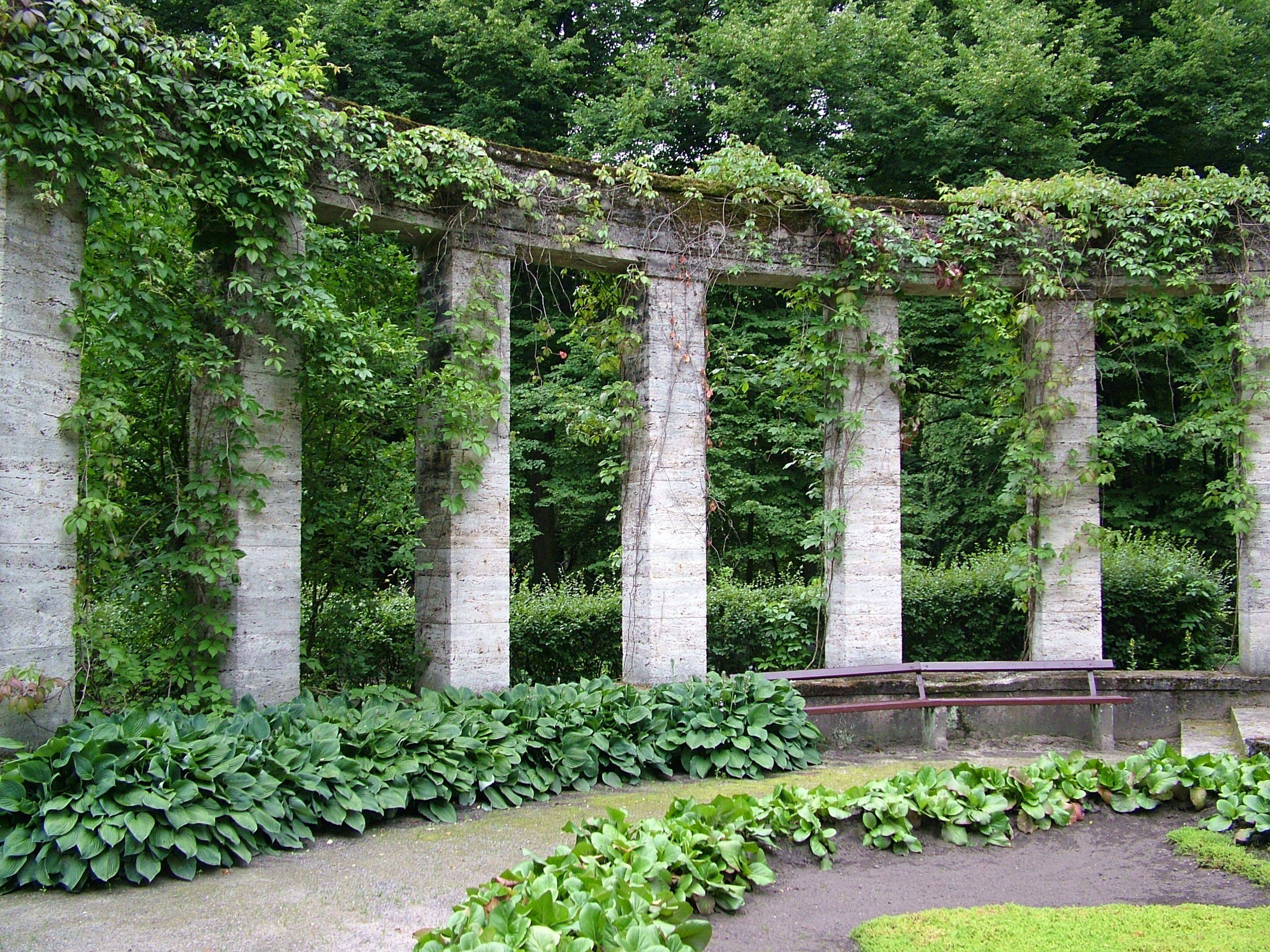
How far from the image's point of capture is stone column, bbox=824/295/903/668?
8328 mm

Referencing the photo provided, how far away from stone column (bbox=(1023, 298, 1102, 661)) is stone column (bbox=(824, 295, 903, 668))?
140 centimetres

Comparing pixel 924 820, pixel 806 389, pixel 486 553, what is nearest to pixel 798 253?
pixel 806 389

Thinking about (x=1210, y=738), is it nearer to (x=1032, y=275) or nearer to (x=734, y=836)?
(x=1032, y=275)

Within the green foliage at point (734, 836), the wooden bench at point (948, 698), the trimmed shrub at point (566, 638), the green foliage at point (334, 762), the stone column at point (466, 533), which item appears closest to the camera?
the green foliage at point (734, 836)

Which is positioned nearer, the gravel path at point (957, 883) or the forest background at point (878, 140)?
the gravel path at point (957, 883)

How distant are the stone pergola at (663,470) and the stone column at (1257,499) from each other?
19 millimetres

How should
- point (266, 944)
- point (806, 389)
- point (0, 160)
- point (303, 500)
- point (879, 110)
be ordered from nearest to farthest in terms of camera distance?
point (266, 944) < point (0, 160) < point (303, 500) < point (806, 389) < point (879, 110)

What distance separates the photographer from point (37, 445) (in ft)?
17.0

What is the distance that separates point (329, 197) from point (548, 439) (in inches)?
347

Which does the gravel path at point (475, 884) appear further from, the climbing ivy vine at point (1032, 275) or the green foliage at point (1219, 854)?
the climbing ivy vine at point (1032, 275)

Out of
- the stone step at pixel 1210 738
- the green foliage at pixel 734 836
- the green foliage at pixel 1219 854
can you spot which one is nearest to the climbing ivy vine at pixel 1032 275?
the stone step at pixel 1210 738

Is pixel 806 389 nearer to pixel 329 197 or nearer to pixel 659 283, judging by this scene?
pixel 659 283

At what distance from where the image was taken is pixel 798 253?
846 centimetres

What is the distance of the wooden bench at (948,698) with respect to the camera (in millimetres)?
7711
